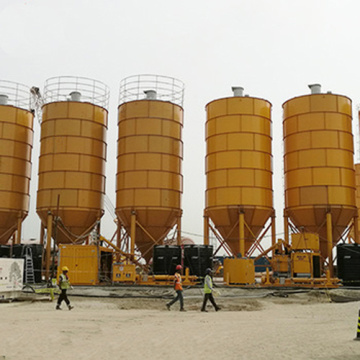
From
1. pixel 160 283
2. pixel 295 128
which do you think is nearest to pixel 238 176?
pixel 295 128

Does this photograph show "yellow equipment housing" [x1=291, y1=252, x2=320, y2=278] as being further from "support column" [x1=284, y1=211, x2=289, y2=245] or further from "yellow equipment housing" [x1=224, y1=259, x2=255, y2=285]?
"support column" [x1=284, y1=211, x2=289, y2=245]

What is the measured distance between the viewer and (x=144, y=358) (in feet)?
29.0

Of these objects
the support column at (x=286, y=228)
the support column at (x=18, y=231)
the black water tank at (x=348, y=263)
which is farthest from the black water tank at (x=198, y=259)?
the support column at (x=18, y=231)

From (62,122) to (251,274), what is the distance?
14.8 metres

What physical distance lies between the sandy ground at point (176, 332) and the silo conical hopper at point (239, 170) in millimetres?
11953

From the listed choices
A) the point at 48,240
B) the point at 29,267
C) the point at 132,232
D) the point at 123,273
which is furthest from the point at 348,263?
the point at 29,267

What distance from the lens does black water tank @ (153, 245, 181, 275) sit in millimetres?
28500

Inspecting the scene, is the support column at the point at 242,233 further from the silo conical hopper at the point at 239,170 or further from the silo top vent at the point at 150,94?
the silo top vent at the point at 150,94

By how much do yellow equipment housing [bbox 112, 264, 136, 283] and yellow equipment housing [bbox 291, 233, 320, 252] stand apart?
873 cm

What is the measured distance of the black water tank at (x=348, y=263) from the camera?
89.1 ft

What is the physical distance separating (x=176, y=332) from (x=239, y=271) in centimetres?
1577

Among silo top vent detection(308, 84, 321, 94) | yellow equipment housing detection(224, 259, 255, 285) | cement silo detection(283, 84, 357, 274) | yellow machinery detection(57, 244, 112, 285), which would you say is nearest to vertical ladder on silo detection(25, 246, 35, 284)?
yellow machinery detection(57, 244, 112, 285)

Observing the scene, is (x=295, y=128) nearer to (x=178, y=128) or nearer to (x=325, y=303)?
(x=178, y=128)

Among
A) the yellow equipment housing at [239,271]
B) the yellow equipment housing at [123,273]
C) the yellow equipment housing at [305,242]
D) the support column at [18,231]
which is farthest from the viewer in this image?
the support column at [18,231]
